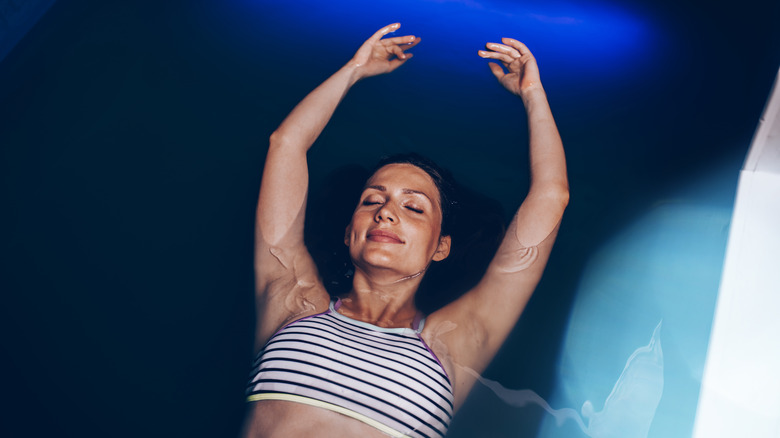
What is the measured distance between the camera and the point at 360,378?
0.80 metres

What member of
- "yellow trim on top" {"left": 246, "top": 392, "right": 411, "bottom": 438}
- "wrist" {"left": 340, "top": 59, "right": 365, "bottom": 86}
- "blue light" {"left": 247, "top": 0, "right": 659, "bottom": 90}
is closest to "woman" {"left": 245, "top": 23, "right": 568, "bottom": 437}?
"yellow trim on top" {"left": 246, "top": 392, "right": 411, "bottom": 438}

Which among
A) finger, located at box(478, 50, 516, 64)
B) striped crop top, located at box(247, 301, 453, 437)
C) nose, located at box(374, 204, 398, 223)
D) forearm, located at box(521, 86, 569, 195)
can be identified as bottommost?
striped crop top, located at box(247, 301, 453, 437)

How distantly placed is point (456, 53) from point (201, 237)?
909 mm

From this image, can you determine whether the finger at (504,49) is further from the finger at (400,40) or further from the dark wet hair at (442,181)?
the dark wet hair at (442,181)

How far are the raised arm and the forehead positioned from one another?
210 mm

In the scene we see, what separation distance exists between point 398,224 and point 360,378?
1.05 feet

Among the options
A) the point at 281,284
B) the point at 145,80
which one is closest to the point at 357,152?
the point at 281,284

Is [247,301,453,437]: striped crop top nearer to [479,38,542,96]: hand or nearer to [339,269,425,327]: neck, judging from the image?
[339,269,425,327]: neck

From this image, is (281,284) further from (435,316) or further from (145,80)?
(145,80)

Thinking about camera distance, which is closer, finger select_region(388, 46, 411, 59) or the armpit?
the armpit

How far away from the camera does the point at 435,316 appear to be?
0.95 m

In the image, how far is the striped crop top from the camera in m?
0.78

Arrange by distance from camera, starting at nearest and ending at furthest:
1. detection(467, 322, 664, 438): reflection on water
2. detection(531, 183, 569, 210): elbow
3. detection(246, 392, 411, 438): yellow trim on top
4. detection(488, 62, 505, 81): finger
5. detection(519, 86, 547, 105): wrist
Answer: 1. detection(246, 392, 411, 438): yellow trim on top
2. detection(467, 322, 664, 438): reflection on water
3. detection(531, 183, 569, 210): elbow
4. detection(519, 86, 547, 105): wrist
5. detection(488, 62, 505, 81): finger

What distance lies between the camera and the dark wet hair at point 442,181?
106cm
